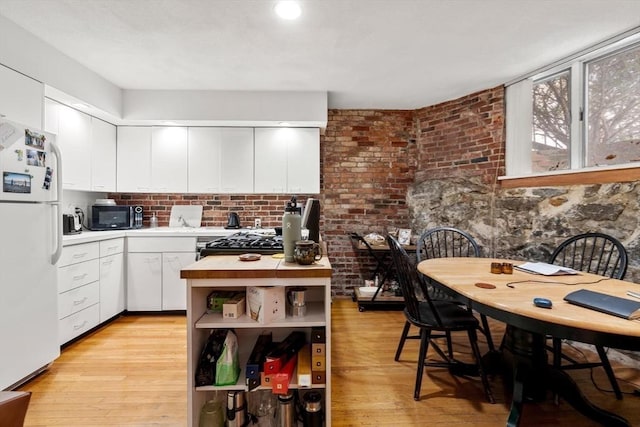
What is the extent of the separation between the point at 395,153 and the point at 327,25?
211 cm

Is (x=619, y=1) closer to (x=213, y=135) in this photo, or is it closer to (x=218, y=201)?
(x=213, y=135)

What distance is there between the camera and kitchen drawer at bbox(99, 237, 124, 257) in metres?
2.84

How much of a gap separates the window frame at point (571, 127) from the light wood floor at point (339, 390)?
148 centimetres

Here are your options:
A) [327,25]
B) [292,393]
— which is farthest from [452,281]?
[327,25]

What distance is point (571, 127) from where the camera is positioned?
2.58 m

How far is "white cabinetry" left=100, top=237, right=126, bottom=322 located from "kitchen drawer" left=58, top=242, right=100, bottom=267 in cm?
8

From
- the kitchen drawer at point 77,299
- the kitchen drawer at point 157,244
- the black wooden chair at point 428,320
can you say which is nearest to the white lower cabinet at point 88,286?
the kitchen drawer at point 77,299

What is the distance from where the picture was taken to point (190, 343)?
4.50 feet

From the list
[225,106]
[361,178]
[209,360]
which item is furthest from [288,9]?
[361,178]

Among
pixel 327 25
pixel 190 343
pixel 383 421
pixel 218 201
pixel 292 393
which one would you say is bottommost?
pixel 383 421

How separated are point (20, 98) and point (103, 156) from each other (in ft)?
3.79

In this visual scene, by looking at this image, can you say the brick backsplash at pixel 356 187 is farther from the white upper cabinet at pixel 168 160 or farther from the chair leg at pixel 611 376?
the chair leg at pixel 611 376

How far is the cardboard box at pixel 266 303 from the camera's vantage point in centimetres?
139

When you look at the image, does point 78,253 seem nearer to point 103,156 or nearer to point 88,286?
point 88,286
